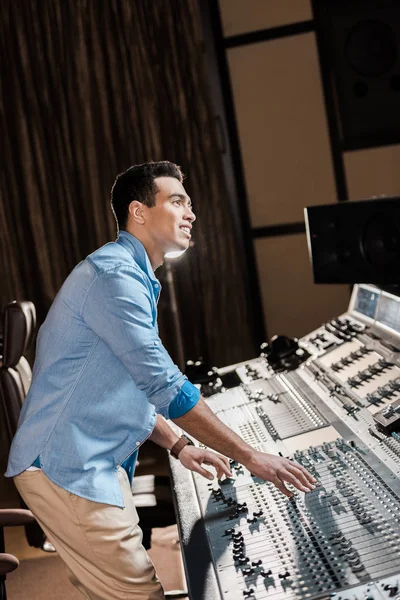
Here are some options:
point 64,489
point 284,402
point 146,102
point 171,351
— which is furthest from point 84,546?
point 146,102

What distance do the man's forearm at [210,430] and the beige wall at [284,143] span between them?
9.25 ft

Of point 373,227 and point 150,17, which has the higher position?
point 150,17

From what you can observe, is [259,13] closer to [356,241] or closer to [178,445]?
[356,241]

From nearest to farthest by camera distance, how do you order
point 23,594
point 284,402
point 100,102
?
point 284,402 < point 23,594 < point 100,102

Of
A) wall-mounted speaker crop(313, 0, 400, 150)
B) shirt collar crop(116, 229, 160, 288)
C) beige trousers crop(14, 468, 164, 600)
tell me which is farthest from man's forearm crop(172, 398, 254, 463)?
wall-mounted speaker crop(313, 0, 400, 150)

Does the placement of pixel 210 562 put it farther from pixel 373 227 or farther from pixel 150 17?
pixel 150 17

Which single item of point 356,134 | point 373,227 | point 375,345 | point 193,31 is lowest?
point 375,345

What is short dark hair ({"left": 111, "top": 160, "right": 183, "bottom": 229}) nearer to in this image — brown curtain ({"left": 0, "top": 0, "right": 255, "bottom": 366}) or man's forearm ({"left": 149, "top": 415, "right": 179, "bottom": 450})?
man's forearm ({"left": 149, "top": 415, "right": 179, "bottom": 450})

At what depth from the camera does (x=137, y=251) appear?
1.90 meters

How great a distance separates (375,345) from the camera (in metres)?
2.45

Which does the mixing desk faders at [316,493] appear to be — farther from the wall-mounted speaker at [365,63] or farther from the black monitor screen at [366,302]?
the wall-mounted speaker at [365,63]

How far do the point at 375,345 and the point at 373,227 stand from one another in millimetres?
445

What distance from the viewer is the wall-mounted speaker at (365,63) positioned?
12.0 ft

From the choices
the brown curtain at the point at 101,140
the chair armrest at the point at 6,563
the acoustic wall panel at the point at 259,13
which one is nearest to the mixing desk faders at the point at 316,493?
the chair armrest at the point at 6,563
